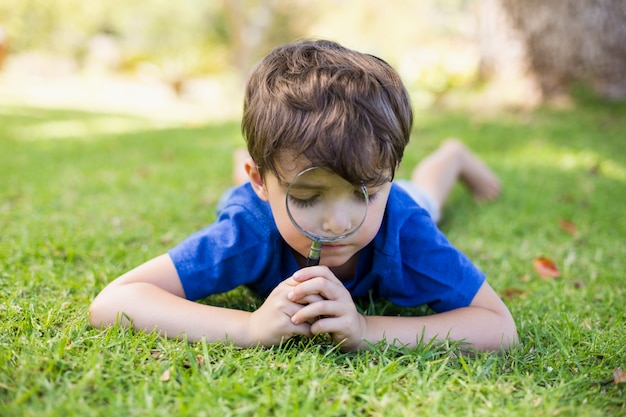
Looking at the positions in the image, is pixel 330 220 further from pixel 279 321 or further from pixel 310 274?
pixel 279 321

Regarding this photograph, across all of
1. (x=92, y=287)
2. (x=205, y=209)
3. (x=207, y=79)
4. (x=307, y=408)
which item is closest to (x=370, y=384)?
(x=307, y=408)

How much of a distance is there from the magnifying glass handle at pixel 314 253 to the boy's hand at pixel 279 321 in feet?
0.30

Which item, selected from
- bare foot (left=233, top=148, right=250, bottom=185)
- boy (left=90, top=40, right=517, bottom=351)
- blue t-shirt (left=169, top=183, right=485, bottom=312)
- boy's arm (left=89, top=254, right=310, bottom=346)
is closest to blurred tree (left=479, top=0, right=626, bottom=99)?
bare foot (left=233, top=148, right=250, bottom=185)

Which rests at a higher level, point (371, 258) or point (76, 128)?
point (76, 128)

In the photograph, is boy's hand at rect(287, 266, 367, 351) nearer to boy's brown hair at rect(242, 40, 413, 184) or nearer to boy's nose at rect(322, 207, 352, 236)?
boy's nose at rect(322, 207, 352, 236)

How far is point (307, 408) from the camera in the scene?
1.65 meters

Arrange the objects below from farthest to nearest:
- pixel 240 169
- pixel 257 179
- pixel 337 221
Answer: pixel 240 169 < pixel 257 179 < pixel 337 221

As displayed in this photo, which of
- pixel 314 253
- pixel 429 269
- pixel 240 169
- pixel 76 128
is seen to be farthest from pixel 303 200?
pixel 76 128

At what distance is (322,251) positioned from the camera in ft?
6.93

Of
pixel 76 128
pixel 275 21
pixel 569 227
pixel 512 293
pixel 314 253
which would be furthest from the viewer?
pixel 275 21

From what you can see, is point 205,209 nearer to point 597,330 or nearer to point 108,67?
point 597,330

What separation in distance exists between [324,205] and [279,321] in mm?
443

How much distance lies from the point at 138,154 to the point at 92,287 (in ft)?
12.8

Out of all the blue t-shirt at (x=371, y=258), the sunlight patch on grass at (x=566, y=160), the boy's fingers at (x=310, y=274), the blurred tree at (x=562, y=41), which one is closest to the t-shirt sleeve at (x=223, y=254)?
the blue t-shirt at (x=371, y=258)
